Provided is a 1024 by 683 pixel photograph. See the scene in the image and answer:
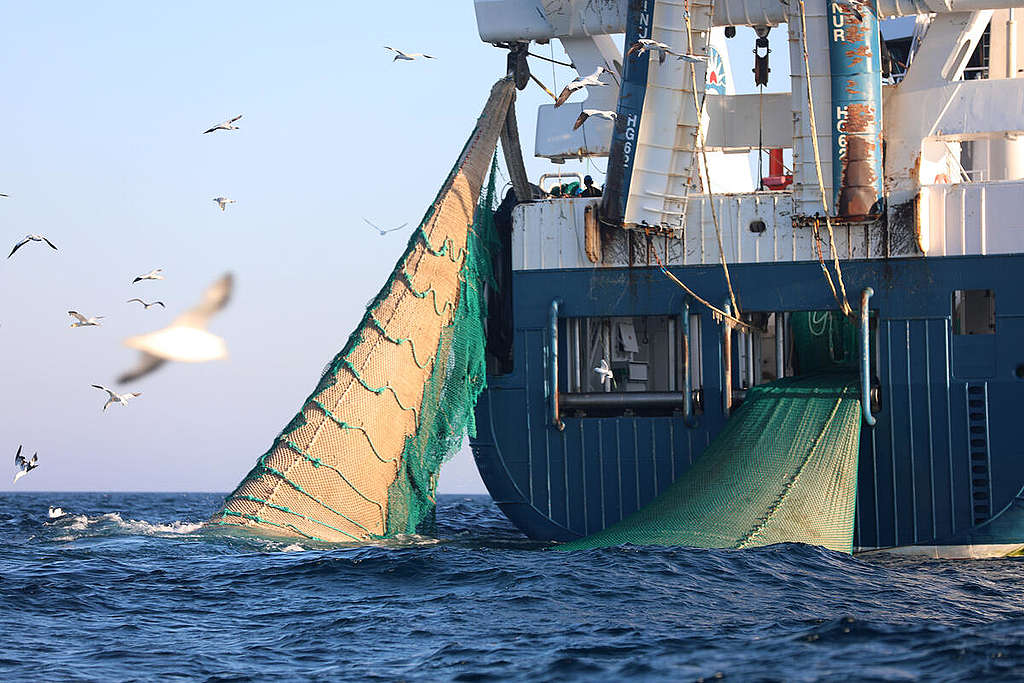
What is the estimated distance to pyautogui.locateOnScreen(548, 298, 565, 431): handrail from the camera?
23312 millimetres

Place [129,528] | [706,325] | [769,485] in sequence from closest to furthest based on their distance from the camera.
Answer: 1. [769,485]
2. [129,528]
3. [706,325]

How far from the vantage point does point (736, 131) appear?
26344 millimetres

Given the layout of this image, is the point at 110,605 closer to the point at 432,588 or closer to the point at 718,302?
the point at 432,588

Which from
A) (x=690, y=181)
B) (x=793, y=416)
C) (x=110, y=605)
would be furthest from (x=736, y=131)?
(x=110, y=605)

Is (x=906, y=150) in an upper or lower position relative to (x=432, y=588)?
upper

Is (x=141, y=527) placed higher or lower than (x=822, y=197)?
lower

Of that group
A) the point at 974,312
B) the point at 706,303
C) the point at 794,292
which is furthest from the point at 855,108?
the point at 974,312

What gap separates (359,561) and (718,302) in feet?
24.6

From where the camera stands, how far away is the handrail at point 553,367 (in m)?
23.3

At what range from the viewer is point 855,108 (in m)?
22.4

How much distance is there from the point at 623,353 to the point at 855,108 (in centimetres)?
545

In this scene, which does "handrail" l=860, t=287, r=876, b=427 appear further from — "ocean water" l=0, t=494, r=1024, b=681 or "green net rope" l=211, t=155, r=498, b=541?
"green net rope" l=211, t=155, r=498, b=541

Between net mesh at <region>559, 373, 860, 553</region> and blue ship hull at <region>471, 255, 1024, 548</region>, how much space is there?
99cm

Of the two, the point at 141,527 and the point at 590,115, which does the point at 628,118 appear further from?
the point at 141,527
